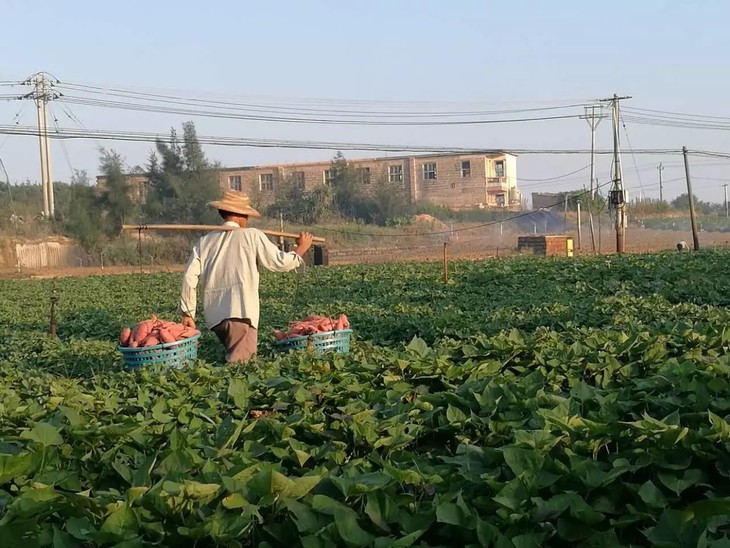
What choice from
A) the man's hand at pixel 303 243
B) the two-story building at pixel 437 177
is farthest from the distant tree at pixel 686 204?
the man's hand at pixel 303 243

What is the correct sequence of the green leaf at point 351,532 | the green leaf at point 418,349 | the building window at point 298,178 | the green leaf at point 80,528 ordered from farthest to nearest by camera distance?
the building window at point 298,178, the green leaf at point 418,349, the green leaf at point 80,528, the green leaf at point 351,532

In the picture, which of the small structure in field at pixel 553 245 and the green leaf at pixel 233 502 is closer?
the green leaf at pixel 233 502

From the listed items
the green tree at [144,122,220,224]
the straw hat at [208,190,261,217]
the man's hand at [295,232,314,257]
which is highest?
the green tree at [144,122,220,224]

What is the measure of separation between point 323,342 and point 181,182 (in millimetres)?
43308

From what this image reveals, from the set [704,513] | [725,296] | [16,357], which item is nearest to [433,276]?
[725,296]

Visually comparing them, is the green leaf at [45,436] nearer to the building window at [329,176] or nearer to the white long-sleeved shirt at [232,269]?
the white long-sleeved shirt at [232,269]

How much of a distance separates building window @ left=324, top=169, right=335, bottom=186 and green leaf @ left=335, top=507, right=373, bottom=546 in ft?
192

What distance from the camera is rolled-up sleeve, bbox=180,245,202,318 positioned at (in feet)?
24.2

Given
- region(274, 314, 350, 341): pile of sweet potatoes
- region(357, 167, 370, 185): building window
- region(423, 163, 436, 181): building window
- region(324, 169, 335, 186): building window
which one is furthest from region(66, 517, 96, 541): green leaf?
region(423, 163, 436, 181): building window

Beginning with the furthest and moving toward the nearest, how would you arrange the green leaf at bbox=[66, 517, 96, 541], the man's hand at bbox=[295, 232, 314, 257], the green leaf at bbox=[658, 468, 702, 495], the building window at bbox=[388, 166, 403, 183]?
the building window at bbox=[388, 166, 403, 183], the man's hand at bbox=[295, 232, 314, 257], the green leaf at bbox=[658, 468, 702, 495], the green leaf at bbox=[66, 517, 96, 541]

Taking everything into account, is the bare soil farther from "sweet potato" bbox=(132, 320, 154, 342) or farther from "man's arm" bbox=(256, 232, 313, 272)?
"sweet potato" bbox=(132, 320, 154, 342)

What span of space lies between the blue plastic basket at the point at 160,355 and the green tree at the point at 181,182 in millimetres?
41259

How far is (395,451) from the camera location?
10.7ft

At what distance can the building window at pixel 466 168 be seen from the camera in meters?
69.3
